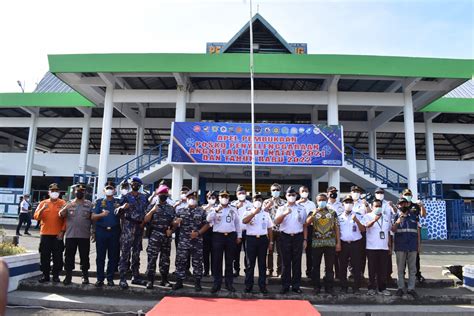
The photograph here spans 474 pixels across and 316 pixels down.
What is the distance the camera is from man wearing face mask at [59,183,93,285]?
5.37 m

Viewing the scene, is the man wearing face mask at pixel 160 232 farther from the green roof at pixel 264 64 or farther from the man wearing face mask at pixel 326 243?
the green roof at pixel 264 64

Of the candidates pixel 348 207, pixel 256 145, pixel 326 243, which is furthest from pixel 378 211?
pixel 256 145

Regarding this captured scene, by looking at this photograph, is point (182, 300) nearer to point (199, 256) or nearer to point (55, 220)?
point (199, 256)

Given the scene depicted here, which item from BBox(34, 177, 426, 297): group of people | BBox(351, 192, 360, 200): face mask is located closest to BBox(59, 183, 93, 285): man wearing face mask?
BBox(34, 177, 426, 297): group of people

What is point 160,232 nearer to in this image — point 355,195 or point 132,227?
point 132,227

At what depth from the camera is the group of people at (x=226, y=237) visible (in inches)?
207

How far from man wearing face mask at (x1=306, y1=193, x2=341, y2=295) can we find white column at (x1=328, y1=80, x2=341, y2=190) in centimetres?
729

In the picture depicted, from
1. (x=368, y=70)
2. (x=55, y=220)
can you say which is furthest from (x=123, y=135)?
(x=55, y=220)

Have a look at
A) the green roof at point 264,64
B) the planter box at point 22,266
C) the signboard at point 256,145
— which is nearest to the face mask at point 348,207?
the planter box at point 22,266

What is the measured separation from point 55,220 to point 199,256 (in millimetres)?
2437

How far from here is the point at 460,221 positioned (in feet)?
46.7

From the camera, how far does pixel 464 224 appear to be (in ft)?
46.7

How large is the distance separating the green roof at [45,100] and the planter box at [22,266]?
1068 cm

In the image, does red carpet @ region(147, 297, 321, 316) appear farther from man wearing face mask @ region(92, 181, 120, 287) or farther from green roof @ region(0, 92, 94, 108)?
green roof @ region(0, 92, 94, 108)
